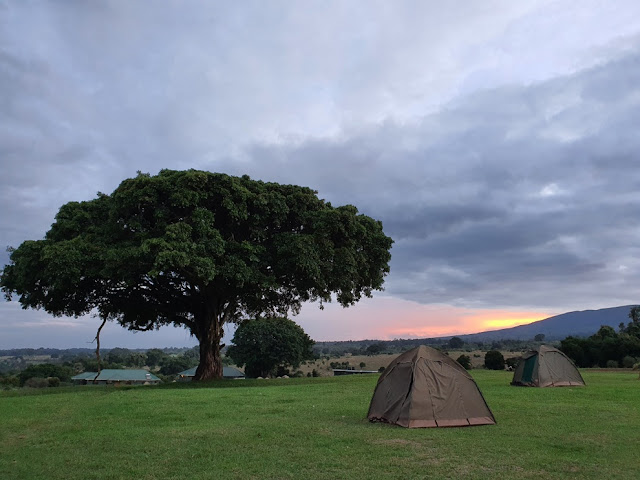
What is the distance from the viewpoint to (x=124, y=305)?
102 ft

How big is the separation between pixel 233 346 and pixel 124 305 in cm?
4334

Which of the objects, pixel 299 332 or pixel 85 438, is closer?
pixel 85 438

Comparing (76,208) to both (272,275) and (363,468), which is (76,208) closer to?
(272,275)

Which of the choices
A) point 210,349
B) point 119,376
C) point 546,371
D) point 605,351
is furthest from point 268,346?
point 546,371

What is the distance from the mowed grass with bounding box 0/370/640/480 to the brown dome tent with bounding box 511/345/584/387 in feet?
19.9

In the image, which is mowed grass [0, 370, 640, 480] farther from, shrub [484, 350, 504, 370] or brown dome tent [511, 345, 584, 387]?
shrub [484, 350, 504, 370]

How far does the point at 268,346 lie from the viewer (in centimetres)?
6794

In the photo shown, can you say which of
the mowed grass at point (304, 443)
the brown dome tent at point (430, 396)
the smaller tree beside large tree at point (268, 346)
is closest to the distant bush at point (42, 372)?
the smaller tree beside large tree at point (268, 346)

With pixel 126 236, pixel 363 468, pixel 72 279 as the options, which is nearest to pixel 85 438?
pixel 363 468

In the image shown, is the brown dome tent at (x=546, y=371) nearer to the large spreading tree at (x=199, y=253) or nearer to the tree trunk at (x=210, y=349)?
the large spreading tree at (x=199, y=253)

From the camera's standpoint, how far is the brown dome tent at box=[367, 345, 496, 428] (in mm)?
12781

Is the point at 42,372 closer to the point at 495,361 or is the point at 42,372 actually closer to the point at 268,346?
the point at 268,346

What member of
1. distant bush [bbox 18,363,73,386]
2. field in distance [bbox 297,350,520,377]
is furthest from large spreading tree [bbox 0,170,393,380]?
distant bush [bbox 18,363,73,386]

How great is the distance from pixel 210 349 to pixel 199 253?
1020cm
